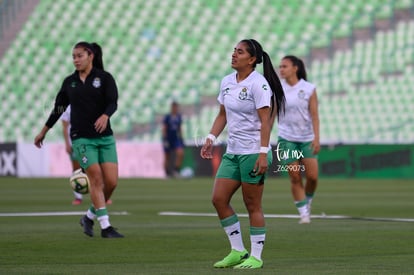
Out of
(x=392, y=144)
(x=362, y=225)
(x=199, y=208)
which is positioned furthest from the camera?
(x=392, y=144)

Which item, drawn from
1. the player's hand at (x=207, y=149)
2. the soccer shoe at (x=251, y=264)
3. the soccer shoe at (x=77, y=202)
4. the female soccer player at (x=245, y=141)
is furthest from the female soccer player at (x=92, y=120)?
the soccer shoe at (x=77, y=202)

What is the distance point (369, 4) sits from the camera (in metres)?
37.4

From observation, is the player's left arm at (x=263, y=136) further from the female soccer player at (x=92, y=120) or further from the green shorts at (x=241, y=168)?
the female soccer player at (x=92, y=120)

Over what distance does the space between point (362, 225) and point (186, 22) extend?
1028 inches

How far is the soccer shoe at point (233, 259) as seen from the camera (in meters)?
9.29

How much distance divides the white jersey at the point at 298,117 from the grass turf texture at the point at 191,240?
4.11 ft

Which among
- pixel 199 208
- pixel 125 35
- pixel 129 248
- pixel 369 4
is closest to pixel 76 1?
pixel 125 35

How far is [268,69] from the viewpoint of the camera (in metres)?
A: 9.66

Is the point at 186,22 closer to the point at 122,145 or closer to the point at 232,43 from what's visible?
the point at 232,43

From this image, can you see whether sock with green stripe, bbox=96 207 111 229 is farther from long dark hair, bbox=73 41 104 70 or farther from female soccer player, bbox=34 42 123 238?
long dark hair, bbox=73 41 104 70

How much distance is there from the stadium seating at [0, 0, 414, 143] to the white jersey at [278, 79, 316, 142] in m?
17.8

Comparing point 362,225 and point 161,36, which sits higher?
point 161,36

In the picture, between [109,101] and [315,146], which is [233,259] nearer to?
[109,101]

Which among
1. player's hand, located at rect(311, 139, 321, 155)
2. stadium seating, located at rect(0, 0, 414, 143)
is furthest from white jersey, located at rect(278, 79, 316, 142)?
stadium seating, located at rect(0, 0, 414, 143)
